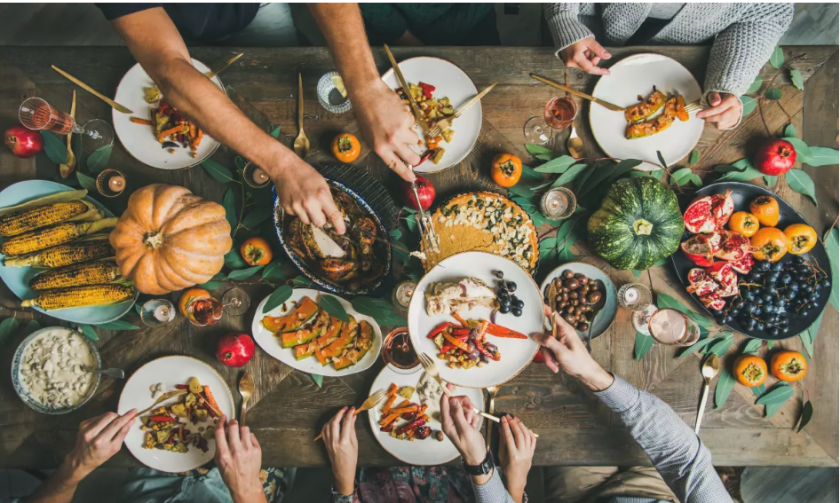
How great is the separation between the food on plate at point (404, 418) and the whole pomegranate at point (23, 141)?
6.45 feet

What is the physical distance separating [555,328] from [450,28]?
165 centimetres

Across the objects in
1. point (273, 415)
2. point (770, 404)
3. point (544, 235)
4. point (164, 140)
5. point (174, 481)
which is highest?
point (164, 140)

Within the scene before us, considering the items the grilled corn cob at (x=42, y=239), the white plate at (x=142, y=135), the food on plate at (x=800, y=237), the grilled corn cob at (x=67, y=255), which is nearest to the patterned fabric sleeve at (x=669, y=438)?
the food on plate at (x=800, y=237)

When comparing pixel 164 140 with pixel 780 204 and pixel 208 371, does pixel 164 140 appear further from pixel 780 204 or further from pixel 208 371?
pixel 780 204

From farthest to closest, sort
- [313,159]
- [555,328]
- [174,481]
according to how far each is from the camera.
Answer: [174,481], [313,159], [555,328]

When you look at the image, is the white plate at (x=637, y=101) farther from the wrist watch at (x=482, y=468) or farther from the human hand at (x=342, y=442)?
the human hand at (x=342, y=442)

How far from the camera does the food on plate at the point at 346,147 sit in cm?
210

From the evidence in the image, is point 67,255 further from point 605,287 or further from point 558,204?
point 605,287

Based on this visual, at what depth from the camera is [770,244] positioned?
2072 millimetres

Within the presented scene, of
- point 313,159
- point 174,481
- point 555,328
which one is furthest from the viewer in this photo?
point 174,481

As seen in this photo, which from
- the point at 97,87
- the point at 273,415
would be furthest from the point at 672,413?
the point at 97,87

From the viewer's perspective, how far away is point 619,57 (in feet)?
7.15

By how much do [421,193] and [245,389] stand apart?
1.20 meters

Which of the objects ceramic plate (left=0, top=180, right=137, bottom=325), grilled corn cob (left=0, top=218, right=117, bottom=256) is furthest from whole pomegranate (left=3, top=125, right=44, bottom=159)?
grilled corn cob (left=0, top=218, right=117, bottom=256)
